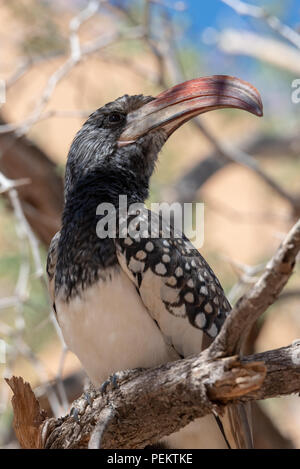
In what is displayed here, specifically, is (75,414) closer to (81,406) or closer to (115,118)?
(81,406)

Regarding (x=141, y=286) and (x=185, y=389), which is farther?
(x=141, y=286)

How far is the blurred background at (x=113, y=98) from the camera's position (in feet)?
13.3

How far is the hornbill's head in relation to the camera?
2691 mm

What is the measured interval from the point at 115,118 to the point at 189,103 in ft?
1.54

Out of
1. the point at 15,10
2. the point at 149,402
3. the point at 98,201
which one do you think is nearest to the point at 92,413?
the point at 149,402

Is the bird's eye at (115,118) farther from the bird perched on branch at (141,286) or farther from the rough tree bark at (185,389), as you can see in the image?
the rough tree bark at (185,389)

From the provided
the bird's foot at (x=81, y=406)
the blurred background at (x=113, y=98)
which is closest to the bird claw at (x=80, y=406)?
the bird's foot at (x=81, y=406)

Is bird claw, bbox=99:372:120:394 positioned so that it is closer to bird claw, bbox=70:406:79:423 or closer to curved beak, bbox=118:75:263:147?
bird claw, bbox=70:406:79:423

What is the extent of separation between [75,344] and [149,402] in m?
0.53

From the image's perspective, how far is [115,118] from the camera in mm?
2891

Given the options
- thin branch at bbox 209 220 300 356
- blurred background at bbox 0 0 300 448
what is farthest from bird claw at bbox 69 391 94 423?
blurred background at bbox 0 0 300 448

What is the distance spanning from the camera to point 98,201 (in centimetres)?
259

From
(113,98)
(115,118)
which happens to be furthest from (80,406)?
(113,98)
